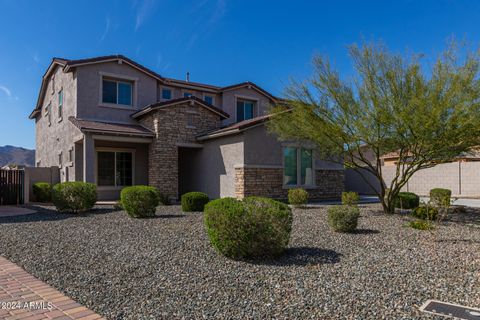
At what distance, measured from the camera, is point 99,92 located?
17.6 metres

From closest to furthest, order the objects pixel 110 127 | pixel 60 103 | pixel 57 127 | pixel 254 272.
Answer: pixel 254 272, pixel 110 127, pixel 60 103, pixel 57 127

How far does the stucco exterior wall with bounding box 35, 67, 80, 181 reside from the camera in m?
17.7

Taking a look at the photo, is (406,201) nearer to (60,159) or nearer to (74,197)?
(74,197)

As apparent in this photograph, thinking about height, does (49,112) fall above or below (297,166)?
above

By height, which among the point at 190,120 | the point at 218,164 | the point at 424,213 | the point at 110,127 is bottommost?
the point at 424,213

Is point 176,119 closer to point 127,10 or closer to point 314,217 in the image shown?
point 127,10

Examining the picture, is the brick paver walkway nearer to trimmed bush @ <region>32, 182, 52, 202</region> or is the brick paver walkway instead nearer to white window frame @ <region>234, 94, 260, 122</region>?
trimmed bush @ <region>32, 182, 52, 202</region>

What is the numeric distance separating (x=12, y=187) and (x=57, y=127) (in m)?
4.80

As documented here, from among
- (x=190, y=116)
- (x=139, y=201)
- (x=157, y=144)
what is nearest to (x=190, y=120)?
(x=190, y=116)

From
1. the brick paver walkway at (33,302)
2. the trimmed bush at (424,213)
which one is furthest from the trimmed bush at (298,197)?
the brick paver walkway at (33,302)

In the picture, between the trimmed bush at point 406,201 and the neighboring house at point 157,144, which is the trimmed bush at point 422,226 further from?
the neighboring house at point 157,144

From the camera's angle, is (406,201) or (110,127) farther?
(110,127)

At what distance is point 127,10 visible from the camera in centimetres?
1428

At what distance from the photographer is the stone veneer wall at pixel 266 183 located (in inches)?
577
